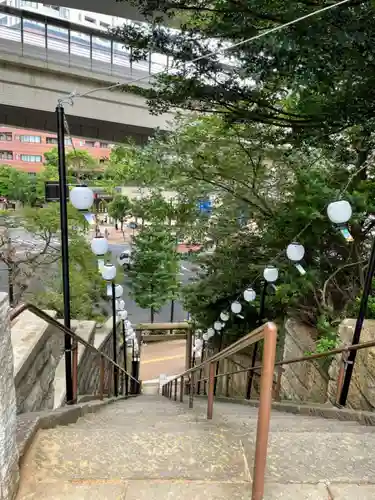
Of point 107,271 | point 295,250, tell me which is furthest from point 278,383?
point 107,271

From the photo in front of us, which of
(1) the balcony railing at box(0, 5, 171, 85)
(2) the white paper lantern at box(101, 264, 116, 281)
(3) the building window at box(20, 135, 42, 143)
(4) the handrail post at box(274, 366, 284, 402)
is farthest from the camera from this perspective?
(3) the building window at box(20, 135, 42, 143)

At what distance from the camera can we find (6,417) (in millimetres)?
1387

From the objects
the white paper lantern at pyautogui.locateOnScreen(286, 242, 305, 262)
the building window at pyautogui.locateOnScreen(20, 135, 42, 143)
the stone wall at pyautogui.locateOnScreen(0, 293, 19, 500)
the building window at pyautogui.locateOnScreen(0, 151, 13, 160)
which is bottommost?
the stone wall at pyautogui.locateOnScreen(0, 293, 19, 500)

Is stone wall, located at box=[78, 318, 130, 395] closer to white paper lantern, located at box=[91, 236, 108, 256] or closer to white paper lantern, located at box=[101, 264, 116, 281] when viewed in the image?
white paper lantern, located at box=[101, 264, 116, 281]

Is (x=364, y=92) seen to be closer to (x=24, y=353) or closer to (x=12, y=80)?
(x=24, y=353)

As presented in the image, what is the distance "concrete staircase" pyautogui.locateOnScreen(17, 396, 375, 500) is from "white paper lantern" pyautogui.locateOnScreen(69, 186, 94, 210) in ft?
5.70

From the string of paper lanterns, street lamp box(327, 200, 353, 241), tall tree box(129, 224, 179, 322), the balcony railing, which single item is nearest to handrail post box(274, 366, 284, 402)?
the string of paper lanterns

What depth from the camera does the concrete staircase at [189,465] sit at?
1.53m

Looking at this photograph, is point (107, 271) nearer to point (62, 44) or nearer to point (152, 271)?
point (62, 44)

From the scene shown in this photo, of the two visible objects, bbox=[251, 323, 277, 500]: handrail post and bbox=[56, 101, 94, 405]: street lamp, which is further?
bbox=[56, 101, 94, 405]: street lamp

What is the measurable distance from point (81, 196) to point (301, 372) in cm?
492

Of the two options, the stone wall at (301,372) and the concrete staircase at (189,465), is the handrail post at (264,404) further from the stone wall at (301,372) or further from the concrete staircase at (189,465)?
the stone wall at (301,372)

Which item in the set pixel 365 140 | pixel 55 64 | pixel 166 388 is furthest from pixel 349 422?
pixel 55 64

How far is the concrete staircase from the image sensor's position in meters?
1.53
